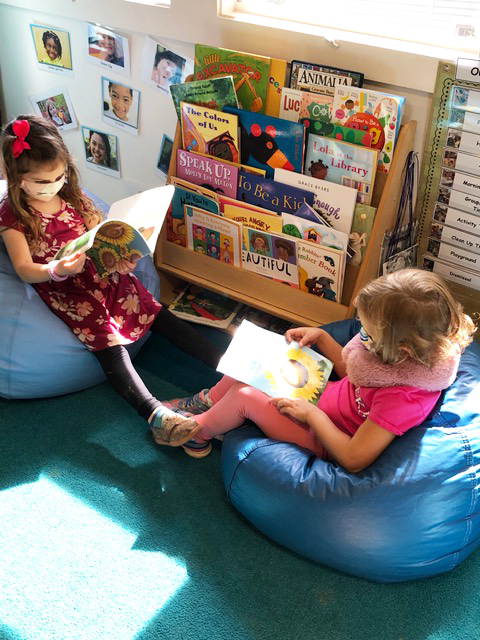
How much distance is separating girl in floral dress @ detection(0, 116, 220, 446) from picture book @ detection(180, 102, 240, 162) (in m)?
0.37

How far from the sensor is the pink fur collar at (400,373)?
1.41 metres

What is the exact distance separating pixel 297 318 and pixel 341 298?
0.49 feet

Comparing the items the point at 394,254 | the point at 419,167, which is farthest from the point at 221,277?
the point at 419,167

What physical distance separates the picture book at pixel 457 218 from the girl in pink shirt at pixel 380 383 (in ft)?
1.48

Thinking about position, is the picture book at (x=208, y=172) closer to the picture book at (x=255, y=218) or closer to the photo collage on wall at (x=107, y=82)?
the picture book at (x=255, y=218)

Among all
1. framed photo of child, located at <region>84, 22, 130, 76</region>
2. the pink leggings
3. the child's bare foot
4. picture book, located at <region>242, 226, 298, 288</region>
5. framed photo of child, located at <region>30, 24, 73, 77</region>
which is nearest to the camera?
the pink leggings

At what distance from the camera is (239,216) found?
2.02m

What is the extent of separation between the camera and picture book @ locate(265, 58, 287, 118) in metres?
1.88

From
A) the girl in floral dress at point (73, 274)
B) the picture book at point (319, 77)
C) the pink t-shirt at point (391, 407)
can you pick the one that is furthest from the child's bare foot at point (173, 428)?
the picture book at point (319, 77)

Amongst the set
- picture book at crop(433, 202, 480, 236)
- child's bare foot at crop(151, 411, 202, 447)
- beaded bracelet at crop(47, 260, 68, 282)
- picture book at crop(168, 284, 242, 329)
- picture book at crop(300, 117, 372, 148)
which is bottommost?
picture book at crop(168, 284, 242, 329)

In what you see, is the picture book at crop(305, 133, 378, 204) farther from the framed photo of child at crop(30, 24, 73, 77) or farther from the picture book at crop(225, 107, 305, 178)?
the framed photo of child at crop(30, 24, 73, 77)

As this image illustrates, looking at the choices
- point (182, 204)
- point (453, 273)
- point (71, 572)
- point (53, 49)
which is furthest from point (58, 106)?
point (71, 572)

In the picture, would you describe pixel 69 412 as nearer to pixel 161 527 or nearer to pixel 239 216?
pixel 161 527

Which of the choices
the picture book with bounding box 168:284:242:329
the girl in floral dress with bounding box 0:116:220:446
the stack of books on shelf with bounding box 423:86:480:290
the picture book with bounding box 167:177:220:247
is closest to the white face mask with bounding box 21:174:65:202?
the girl in floral dress with bounding box 0:116:220:446
